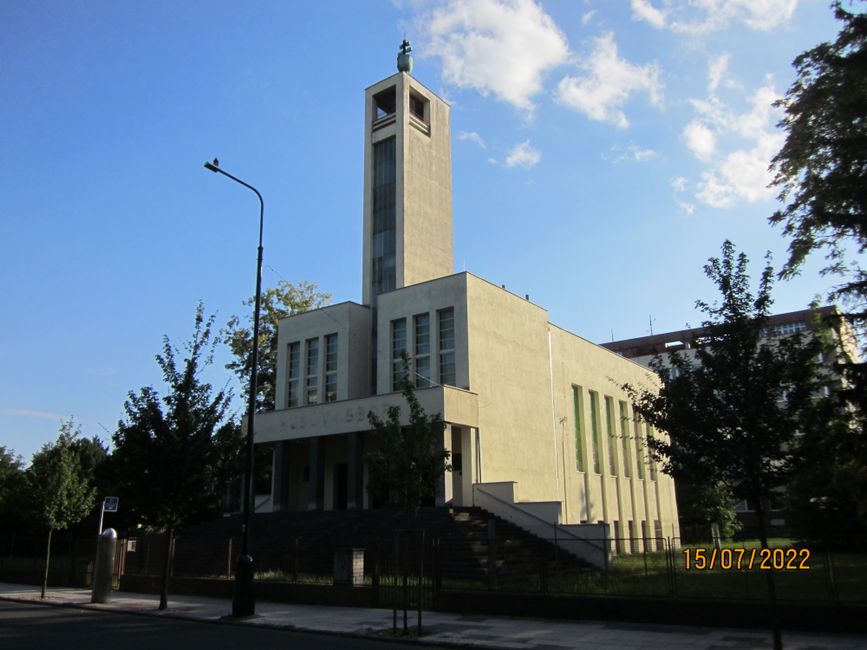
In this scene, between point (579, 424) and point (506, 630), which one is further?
point (579, 424)

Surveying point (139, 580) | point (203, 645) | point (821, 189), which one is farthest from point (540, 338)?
point (203, 645)

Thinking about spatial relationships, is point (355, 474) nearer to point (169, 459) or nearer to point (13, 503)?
point (169, 459)

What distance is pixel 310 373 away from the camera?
125 ft

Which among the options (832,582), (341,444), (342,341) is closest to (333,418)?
(341,444)

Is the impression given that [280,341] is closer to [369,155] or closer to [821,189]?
[369,155]

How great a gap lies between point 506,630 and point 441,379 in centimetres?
1920

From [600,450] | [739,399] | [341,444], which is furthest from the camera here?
[600,450]

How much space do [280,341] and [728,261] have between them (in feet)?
102

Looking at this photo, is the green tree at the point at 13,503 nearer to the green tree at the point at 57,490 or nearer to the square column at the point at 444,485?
the green tree at the point at 57,490

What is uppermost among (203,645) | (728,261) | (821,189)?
(821,189)

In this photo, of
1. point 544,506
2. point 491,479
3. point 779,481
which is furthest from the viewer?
point 491,479

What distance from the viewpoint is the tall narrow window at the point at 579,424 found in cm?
3769

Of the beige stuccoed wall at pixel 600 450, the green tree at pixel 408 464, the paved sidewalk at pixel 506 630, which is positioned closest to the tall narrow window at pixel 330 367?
the beige stuccoed wall at pixel 600 450

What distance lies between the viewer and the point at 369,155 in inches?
1615
